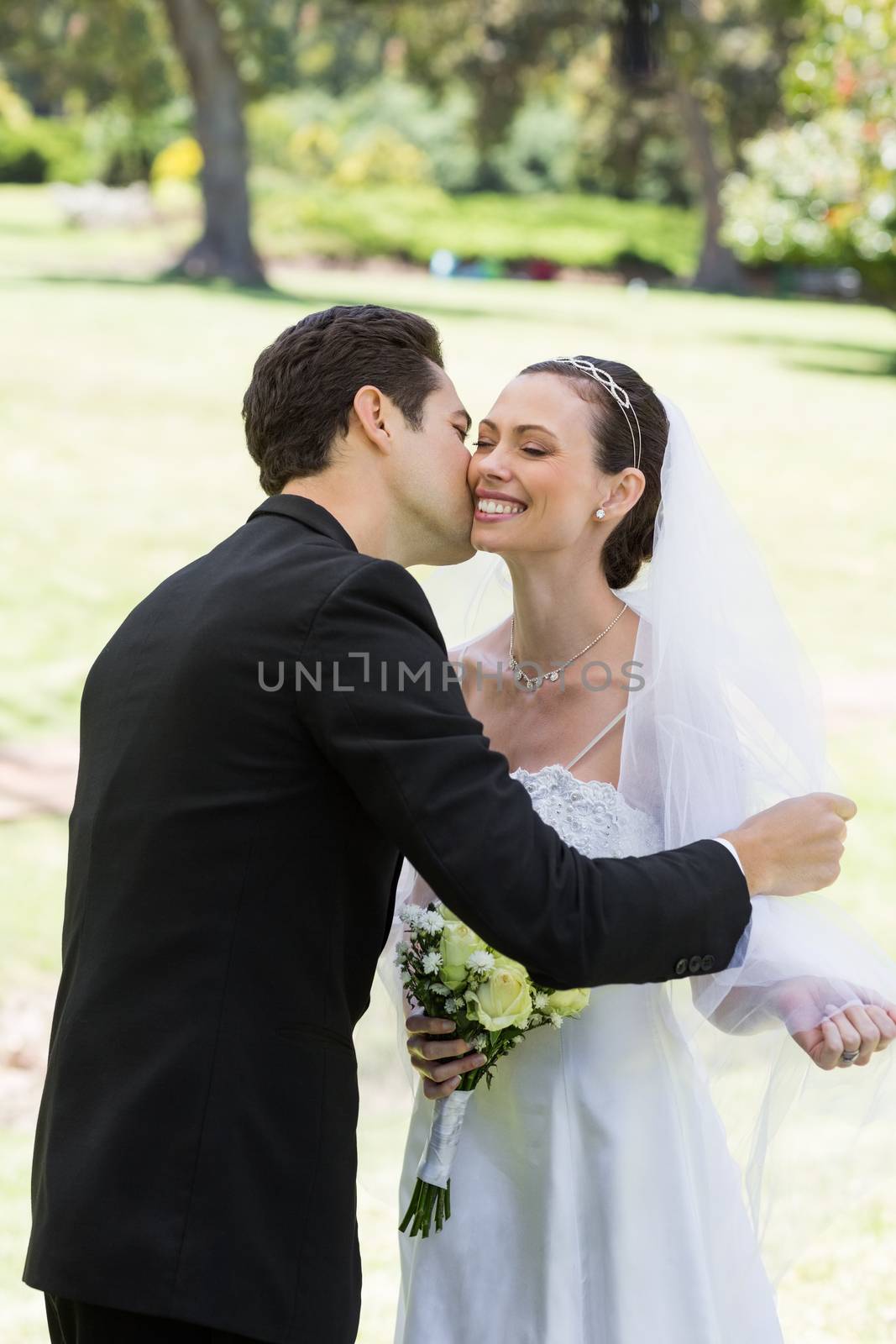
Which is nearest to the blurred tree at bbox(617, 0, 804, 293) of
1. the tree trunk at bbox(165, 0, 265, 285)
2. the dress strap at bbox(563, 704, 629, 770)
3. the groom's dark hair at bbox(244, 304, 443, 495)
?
the tree trunk at bbox(165, 0, 265, 285)

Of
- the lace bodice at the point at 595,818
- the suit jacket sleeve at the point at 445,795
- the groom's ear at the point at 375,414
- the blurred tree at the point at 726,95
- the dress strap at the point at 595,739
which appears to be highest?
the groom's ear at the point at 375,414

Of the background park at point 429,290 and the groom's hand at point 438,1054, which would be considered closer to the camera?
the groom's hand at point 438,1054

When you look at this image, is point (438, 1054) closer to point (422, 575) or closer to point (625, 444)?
point (625, 444)

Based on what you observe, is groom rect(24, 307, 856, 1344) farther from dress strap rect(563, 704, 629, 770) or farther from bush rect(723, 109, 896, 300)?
bush rect(723, 109, 896, 300)

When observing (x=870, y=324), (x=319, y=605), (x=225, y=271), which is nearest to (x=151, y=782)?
(x=319, y=605)

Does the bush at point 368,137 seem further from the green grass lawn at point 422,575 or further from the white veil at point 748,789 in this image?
the white veil at point 748,789

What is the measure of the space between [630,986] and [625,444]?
1.09m

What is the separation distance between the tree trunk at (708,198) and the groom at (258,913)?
4058cm

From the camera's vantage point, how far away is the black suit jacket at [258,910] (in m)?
2.11

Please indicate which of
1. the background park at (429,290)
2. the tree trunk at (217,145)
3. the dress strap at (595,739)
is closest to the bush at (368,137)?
the background park at (429,290)

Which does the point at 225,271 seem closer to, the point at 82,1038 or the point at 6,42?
the point at 6,42

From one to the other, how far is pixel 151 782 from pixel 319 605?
1.16ft

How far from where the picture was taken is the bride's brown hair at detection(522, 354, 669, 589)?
3121 mm

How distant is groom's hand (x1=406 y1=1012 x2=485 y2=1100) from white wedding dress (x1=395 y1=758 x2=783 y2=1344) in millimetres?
232
